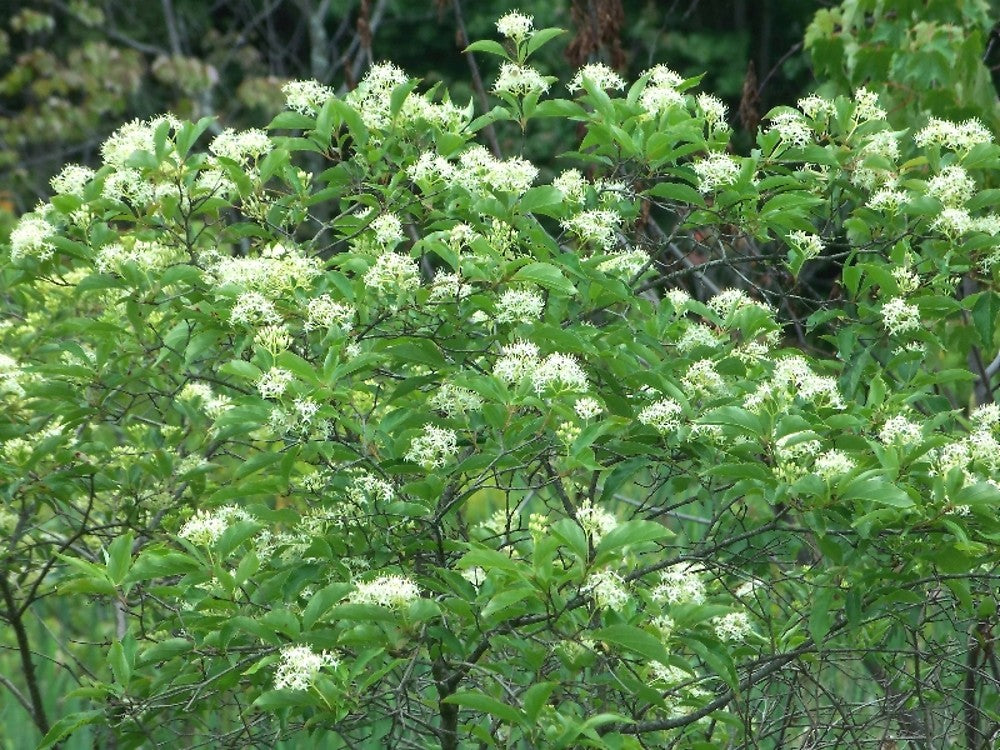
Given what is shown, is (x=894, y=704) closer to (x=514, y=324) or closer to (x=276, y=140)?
(x=514, y=324)

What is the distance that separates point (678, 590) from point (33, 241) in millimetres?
1364

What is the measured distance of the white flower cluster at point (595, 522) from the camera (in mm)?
1984

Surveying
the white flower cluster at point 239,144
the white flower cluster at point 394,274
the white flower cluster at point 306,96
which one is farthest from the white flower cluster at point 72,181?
the white flower cluster at point 394,274

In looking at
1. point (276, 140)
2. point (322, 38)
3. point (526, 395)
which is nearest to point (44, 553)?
point (276, 140)

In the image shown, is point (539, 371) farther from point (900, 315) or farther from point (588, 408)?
point (900, 315)

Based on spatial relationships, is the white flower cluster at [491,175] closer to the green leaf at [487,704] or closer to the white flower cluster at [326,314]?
the white flower cluster at [326,314]

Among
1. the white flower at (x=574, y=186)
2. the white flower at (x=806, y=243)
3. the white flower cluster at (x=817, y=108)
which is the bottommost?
the white flower at (x=806, y=243)

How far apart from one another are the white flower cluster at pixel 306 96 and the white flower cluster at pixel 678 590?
1116 millimetres

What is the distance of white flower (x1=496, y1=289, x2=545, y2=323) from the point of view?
222 centimetres

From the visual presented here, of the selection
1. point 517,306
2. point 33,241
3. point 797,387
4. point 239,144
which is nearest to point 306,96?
point 239,144

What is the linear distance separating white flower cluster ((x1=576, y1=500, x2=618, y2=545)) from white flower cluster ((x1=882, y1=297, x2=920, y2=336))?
740 mm

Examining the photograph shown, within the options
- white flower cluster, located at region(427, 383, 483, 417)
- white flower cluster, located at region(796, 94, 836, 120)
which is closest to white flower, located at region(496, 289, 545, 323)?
white flower cluster, located at region(427, 383, 483, 417)

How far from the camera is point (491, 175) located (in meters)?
2.41

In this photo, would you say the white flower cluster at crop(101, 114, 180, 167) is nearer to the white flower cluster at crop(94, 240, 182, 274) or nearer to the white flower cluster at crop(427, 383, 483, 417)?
the white flower cluster at crop(94, 240, 182, 274)
